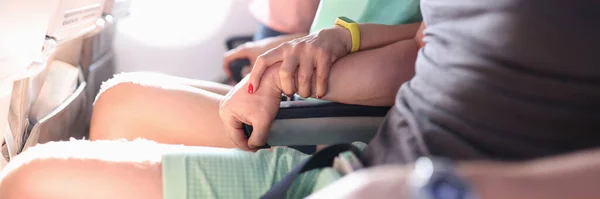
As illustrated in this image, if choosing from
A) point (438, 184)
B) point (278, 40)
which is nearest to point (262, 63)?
point (438, 184)

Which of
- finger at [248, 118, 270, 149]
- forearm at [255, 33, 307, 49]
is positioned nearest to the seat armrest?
finger at [248, 118, 270, 149]

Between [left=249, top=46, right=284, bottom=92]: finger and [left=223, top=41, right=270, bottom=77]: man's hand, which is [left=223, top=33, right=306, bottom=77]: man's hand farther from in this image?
[left=249, top=46, right=284, bottom=92]: finger

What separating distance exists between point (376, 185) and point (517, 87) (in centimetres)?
20

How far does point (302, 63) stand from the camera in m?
0.74

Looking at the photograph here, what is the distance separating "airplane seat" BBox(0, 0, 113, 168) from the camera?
0.64m

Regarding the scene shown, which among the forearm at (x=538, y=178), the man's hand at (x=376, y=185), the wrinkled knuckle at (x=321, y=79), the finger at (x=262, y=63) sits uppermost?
the forearm at (x=538, y=178)

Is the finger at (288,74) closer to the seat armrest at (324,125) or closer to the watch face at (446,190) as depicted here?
the seat armrest at (324,125)

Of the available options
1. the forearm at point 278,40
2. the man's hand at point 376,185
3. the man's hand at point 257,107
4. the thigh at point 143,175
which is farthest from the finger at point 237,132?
the forearm at point 278,40

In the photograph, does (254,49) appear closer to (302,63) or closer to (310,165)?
(302,63)

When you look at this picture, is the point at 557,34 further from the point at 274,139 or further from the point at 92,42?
the point at 92,42

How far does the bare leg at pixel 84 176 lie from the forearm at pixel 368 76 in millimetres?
206

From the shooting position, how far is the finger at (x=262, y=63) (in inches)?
29.3

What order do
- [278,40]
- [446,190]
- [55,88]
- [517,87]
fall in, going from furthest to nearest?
[278,40] → [55,88] → [517,87] → [446,190]

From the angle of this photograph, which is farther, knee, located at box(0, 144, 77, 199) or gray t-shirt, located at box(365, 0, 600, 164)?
knee, located at box(0, 144, 77, 199)
